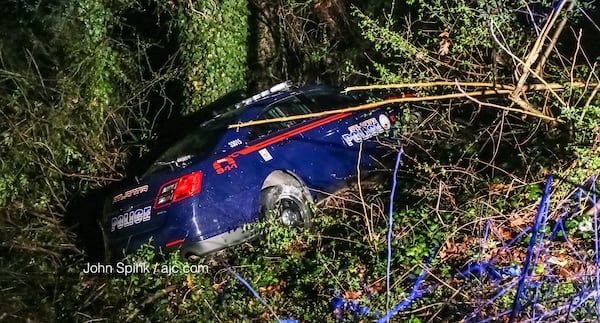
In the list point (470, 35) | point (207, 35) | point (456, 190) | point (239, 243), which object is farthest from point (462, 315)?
point (207, 35)

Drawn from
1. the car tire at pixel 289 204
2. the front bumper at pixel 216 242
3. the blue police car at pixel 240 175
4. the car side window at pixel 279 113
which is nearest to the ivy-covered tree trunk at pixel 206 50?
the blue police car at pixel 240 175

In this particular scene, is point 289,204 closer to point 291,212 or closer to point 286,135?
point 291,212

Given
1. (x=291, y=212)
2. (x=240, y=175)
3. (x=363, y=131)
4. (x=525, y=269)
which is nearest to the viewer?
(x=525, y=269)

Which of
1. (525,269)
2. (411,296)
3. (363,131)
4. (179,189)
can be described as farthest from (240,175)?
(525,269)

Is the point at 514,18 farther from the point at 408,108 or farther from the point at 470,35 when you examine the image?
the point at 408,108

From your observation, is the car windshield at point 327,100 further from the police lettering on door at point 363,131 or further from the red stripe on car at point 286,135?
the police lettering on door at point 363,131

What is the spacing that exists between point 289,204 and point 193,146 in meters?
1.18

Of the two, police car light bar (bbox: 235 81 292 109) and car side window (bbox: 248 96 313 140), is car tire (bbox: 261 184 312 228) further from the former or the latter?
police car light bar (bbox: 235 81 292 109)

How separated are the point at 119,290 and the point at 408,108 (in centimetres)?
336

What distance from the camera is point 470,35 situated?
23.2 ft

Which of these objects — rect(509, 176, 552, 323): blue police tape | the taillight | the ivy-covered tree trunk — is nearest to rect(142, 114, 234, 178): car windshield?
the taillight

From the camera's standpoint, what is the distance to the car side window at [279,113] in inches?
297

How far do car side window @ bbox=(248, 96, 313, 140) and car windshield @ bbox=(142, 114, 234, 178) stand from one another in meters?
0.32

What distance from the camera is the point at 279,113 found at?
7906 millimetres
